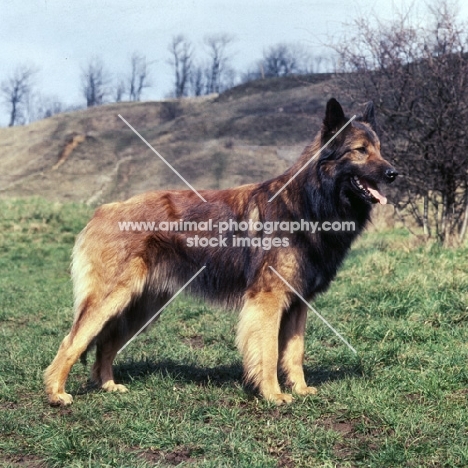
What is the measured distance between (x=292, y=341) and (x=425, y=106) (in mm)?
7642

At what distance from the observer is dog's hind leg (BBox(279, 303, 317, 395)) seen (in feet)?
16.5

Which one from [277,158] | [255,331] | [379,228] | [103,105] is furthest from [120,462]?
[103,105]

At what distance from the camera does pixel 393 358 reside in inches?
214

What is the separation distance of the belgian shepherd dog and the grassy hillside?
76.2 ft

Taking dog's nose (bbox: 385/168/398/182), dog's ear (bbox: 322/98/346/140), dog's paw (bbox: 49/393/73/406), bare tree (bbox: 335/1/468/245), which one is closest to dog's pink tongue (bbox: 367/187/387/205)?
dog's nose (bbox: 385/168/398/182)

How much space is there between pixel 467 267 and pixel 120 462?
615 centimetres

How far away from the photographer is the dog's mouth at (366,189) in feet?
15.1

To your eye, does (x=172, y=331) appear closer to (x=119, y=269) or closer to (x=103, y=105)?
(x=119, y=269)

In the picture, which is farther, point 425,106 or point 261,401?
point 425,106

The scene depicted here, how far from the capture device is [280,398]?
4.54m

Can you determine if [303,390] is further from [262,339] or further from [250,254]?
[250,254]

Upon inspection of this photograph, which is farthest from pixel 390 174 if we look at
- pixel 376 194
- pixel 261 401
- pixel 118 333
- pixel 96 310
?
pixel 118 333

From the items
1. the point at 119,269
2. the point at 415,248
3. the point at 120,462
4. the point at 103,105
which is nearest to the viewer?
the point at 120,462

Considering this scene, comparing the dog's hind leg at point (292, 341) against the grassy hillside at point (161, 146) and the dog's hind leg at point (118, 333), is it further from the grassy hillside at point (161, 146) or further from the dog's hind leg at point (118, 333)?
the grassy hillside at point (161, 146)
